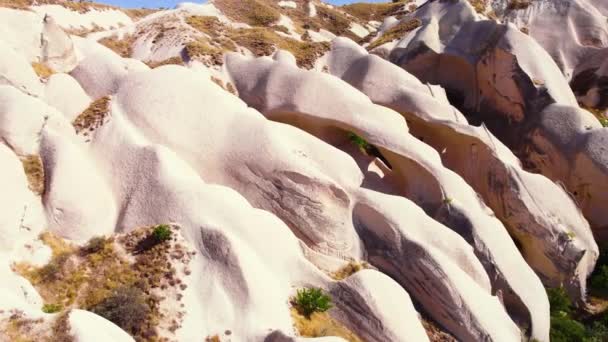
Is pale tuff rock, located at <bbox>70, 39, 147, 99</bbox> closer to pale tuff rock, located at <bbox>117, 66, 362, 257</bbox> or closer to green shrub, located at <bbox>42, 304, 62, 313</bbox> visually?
pale tuff rock, located at <bbox>117, 66, 362, 257</bbox>

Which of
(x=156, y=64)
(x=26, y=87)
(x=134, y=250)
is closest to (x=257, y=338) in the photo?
(x=134, y=250)

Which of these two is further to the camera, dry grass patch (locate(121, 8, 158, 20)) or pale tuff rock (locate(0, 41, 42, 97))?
dry grass patch (locate(121, 8, 158, 20))

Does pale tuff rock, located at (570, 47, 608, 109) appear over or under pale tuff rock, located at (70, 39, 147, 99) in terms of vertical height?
under

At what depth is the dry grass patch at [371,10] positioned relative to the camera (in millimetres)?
53894

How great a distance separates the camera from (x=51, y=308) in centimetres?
1005

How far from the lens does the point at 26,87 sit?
15031 mm

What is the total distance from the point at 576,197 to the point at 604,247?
2.34m

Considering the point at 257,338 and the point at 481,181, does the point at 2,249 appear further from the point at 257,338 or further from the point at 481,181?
the point at 481,181

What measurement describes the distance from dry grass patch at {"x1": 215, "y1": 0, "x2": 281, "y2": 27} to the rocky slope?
14.3 meters

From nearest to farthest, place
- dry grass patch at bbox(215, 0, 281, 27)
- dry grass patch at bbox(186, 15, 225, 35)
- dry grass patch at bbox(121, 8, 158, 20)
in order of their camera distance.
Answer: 1. dry grass patch at bbox(186, 15, 225, 35)
2. dry grass patch at bbox(215, 0, 281, 27)
3. dry grass patch at bbox(121, 8, 158, 20)

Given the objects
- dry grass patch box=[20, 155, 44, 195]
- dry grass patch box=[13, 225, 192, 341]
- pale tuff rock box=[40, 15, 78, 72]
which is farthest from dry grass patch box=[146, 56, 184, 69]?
dry grass patch box=[13, 225, 192, 341]

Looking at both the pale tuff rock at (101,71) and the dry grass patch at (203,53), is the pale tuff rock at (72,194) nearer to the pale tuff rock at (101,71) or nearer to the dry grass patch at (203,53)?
the pale tuff rock at (101,71)

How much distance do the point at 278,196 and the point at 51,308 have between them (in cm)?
663

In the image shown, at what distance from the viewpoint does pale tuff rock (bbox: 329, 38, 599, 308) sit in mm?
18328
